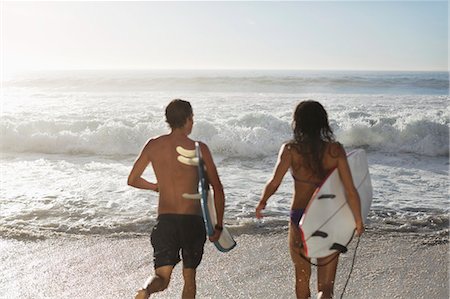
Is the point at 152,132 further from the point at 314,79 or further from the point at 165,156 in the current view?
the point at 314,79

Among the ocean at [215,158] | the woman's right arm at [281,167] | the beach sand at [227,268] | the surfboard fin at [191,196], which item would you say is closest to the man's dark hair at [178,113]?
the surfboard fin at [191,196]

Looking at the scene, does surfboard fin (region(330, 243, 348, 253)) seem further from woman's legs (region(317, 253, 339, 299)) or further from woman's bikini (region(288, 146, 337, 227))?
woman's bikini (region(288, 146, 337, 227))

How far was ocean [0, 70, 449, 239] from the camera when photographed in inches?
252

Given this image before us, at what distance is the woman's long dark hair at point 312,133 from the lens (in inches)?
120

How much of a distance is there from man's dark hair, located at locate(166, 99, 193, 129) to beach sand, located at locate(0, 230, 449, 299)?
1.57m

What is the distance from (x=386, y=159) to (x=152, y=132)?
20.2ft

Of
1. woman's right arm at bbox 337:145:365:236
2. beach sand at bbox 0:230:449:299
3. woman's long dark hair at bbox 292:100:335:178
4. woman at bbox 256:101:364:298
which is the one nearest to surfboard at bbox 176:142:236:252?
woman at bbox 256:101:364:298

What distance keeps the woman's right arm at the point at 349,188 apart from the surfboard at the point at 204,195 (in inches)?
30.3

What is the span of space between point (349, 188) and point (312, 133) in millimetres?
372

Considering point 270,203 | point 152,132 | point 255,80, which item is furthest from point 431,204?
point 255,80

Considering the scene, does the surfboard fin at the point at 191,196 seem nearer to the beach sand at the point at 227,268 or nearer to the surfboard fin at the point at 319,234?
the surfboard fin at the point at 319,234

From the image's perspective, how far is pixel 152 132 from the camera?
574 inches

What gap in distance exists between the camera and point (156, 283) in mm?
3326

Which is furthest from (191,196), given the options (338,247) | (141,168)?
(338,247)
